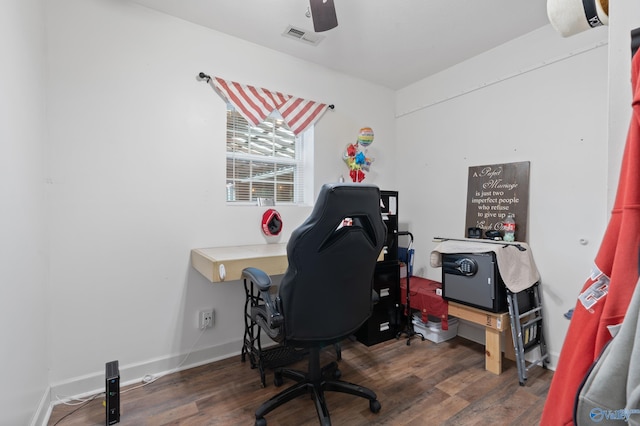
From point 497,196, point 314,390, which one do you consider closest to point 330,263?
point 314,390

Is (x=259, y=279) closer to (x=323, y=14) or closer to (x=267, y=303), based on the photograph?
(x=267, y=303)

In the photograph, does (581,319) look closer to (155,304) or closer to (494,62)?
(155,304)

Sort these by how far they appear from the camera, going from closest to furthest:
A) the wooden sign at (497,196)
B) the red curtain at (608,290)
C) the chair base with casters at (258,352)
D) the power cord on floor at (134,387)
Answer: the red curtain at (608,290) < the power cord on floor at (134,387) < the chair base with casters at (258,352) < the wooden sign at (497,196)

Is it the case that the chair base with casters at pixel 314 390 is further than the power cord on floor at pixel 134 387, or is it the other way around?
the power cord on floor at pixel 134 387

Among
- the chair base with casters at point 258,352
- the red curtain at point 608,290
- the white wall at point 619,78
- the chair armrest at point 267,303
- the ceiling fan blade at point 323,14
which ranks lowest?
the chair base with casters at point 258,352

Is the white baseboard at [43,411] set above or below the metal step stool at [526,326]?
below

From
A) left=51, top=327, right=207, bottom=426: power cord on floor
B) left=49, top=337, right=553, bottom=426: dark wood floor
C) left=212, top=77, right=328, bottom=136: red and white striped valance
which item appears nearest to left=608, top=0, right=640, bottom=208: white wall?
left=49, top=337, right=553, bottom=426: dark wood floor

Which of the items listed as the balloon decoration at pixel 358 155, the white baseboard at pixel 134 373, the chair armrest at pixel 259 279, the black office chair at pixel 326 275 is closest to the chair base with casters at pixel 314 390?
the black office chair at pixel 326 275

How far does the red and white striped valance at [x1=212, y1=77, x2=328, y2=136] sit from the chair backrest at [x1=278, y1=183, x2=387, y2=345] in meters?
1.52

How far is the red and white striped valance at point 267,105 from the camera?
2.51 meters

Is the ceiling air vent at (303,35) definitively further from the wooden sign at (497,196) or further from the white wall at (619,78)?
the white wall at (619,78)

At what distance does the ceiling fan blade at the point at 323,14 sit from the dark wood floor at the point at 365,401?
234cm

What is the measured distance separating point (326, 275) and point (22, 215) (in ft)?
4.96

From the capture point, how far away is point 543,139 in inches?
94.5
